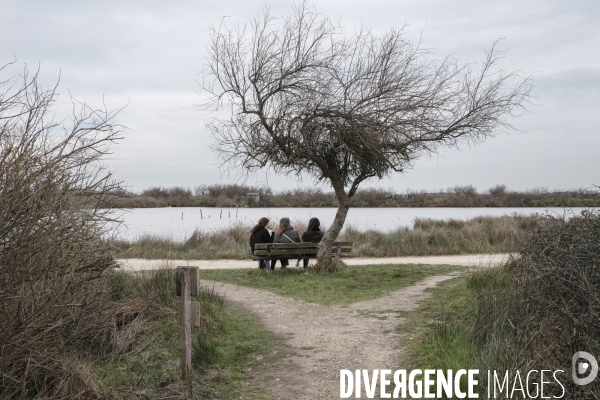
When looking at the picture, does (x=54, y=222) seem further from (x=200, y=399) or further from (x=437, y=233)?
(x=437, y=233)

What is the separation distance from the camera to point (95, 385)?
5684mm

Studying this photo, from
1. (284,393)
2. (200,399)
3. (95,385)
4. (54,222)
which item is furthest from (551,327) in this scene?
(54,222)

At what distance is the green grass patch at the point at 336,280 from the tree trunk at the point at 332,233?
1.71ft

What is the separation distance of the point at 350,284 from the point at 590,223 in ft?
19.1

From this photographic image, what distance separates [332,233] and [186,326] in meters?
7.31

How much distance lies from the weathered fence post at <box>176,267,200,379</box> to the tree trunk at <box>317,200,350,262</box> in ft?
23.1

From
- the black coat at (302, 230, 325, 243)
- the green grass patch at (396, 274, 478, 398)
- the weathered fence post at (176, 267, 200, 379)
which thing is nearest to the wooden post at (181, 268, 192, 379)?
the weathered fence post at (176, 267, 200, 379)

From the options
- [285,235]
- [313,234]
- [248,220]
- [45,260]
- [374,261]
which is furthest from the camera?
[248,220]

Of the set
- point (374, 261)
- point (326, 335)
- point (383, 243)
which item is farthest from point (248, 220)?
point (326, 335)

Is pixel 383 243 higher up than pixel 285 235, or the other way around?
pixel 285 235

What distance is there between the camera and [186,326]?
21.4 ft

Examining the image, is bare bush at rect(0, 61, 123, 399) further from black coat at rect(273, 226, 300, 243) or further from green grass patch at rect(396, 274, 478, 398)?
black coat at rect(273, 226, 300, 243)

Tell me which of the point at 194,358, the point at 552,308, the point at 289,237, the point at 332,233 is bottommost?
the point at 194,358

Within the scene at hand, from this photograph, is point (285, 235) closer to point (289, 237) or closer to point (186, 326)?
point (289, 237)
